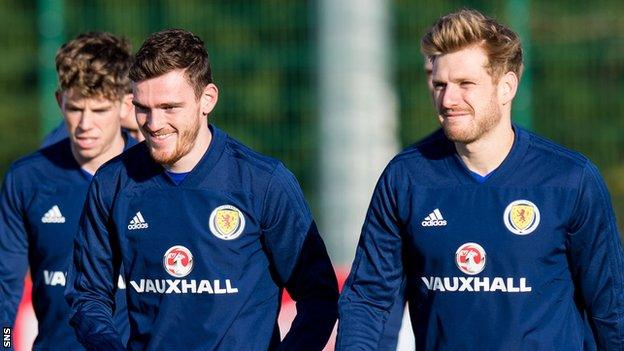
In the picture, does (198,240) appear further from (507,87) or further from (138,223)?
(507,87)

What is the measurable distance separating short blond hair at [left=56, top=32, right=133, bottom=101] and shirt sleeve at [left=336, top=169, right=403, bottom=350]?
5.62 feet

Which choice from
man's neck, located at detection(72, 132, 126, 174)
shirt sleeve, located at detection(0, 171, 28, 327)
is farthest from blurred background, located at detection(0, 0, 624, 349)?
shirt sleeve, located at detection(0, 171, 28, 327)

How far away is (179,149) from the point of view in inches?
208

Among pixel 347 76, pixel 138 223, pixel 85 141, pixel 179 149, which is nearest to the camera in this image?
pixel 179 149

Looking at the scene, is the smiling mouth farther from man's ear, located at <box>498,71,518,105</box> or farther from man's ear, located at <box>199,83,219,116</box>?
man's ear, located at <box>498,71,518,105</box>

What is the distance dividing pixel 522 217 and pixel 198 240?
1192 mm

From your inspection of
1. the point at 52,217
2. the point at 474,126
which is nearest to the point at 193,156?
the point at 474,126

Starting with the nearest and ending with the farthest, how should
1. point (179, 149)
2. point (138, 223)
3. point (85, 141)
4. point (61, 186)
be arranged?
point (179, 149) → point (138, 223) → point (85, 141) → point (61, 186)

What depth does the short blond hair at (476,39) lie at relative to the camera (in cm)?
514

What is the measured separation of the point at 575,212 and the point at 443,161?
0.53m

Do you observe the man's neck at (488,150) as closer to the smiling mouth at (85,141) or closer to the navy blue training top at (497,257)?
the navy blue training top at (497,257)

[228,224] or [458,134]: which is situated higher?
[458,134]

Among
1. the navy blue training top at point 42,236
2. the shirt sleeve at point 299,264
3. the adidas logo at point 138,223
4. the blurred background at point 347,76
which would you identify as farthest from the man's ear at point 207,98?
the blurred background at point 347,76

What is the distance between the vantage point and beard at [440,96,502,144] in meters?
5.07
